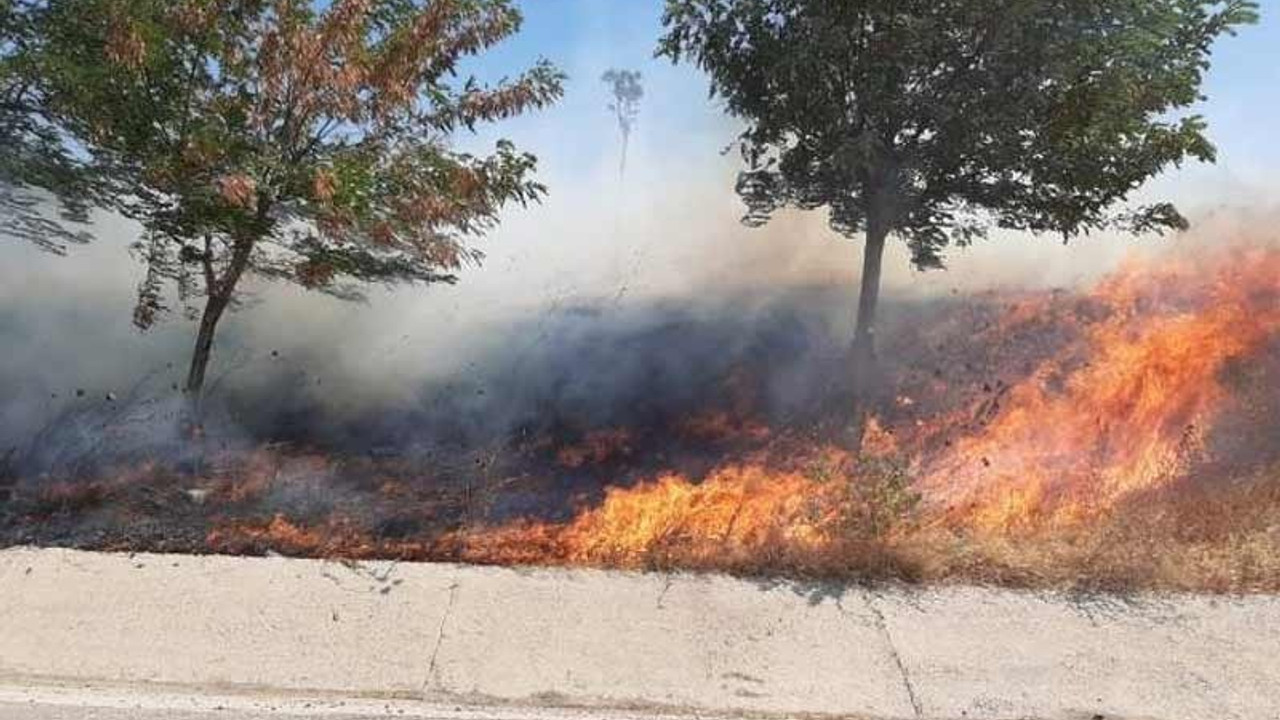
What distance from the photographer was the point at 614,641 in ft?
13.5

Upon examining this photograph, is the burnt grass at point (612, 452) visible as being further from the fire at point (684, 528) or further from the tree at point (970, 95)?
the tree at point (970, 95)

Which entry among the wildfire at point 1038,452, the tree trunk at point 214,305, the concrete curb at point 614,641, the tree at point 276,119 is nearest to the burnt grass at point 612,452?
the wildfire at point 1038,452

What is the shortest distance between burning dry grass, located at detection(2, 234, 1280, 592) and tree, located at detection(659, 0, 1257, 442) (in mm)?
1449

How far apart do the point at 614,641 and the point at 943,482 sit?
3.57 metres

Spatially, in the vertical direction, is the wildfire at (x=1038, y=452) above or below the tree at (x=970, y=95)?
below

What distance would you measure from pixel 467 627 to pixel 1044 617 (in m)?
2.57

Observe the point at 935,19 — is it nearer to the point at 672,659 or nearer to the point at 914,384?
the point at 914,384

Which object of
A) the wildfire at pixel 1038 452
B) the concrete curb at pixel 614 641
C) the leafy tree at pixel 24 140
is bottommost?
the concrete curb at pixel 614 641

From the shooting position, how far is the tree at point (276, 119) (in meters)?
5.75

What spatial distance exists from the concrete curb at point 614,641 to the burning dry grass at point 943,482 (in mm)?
296

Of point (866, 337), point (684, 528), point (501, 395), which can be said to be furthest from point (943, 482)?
point (501, 395)

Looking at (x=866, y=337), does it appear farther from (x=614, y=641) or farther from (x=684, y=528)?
(x=614, y=641)

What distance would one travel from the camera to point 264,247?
7.11 meters

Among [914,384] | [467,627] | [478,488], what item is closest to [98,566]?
[467,627]
